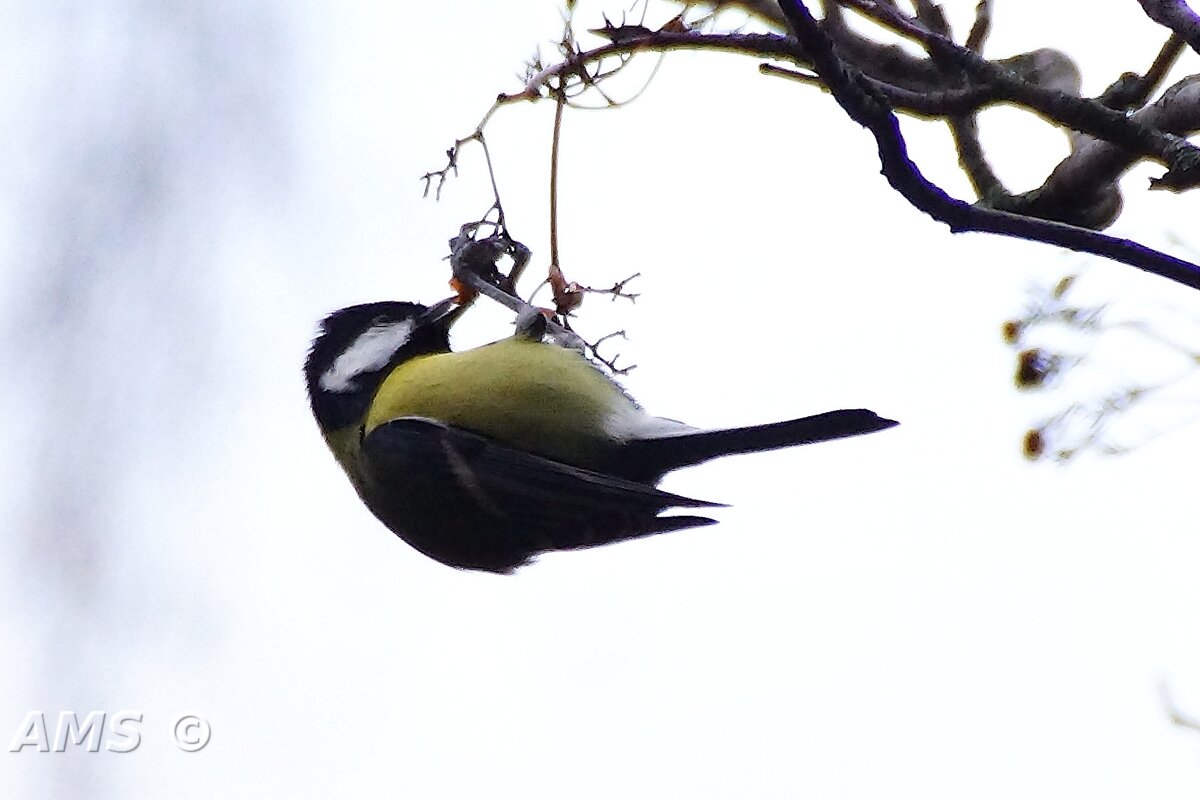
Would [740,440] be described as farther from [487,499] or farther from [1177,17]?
[1177,17]

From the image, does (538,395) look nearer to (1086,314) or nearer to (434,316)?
(434,316)

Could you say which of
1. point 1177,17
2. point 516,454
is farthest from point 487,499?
point 1177,17

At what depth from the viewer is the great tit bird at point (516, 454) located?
2.38 metres

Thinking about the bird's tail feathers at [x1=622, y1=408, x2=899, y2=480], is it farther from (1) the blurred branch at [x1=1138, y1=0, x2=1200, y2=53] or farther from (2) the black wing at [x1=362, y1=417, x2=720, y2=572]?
(1) the blurred branch at [x1=1138, y1=0, x2=1200, y2=53]

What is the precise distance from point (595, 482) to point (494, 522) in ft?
0.89

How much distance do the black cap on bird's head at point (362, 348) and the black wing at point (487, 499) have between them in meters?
0.21

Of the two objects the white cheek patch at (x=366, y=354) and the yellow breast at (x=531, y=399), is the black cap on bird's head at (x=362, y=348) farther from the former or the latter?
the yellow breast at (x=531, y=399)

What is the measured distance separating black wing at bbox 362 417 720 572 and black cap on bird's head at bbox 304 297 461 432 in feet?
0.69

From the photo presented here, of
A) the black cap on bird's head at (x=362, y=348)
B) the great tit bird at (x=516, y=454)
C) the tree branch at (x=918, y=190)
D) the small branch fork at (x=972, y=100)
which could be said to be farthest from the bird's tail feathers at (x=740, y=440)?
the tree branch at (x=918, y=190)

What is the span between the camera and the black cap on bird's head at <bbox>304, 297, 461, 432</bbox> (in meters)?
2.75

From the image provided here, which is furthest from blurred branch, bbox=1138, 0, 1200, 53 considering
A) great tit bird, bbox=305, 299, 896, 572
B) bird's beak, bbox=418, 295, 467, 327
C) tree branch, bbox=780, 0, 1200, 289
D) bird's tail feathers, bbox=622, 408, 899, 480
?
bird's beak, bbox=418, 295, 467, 327

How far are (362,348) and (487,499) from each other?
22.5 inches

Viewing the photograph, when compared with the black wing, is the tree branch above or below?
below

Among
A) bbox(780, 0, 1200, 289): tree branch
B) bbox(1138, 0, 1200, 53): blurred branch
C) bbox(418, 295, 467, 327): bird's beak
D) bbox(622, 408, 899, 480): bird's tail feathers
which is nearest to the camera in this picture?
bbox(780, 0, 1200, 289): tree branch
